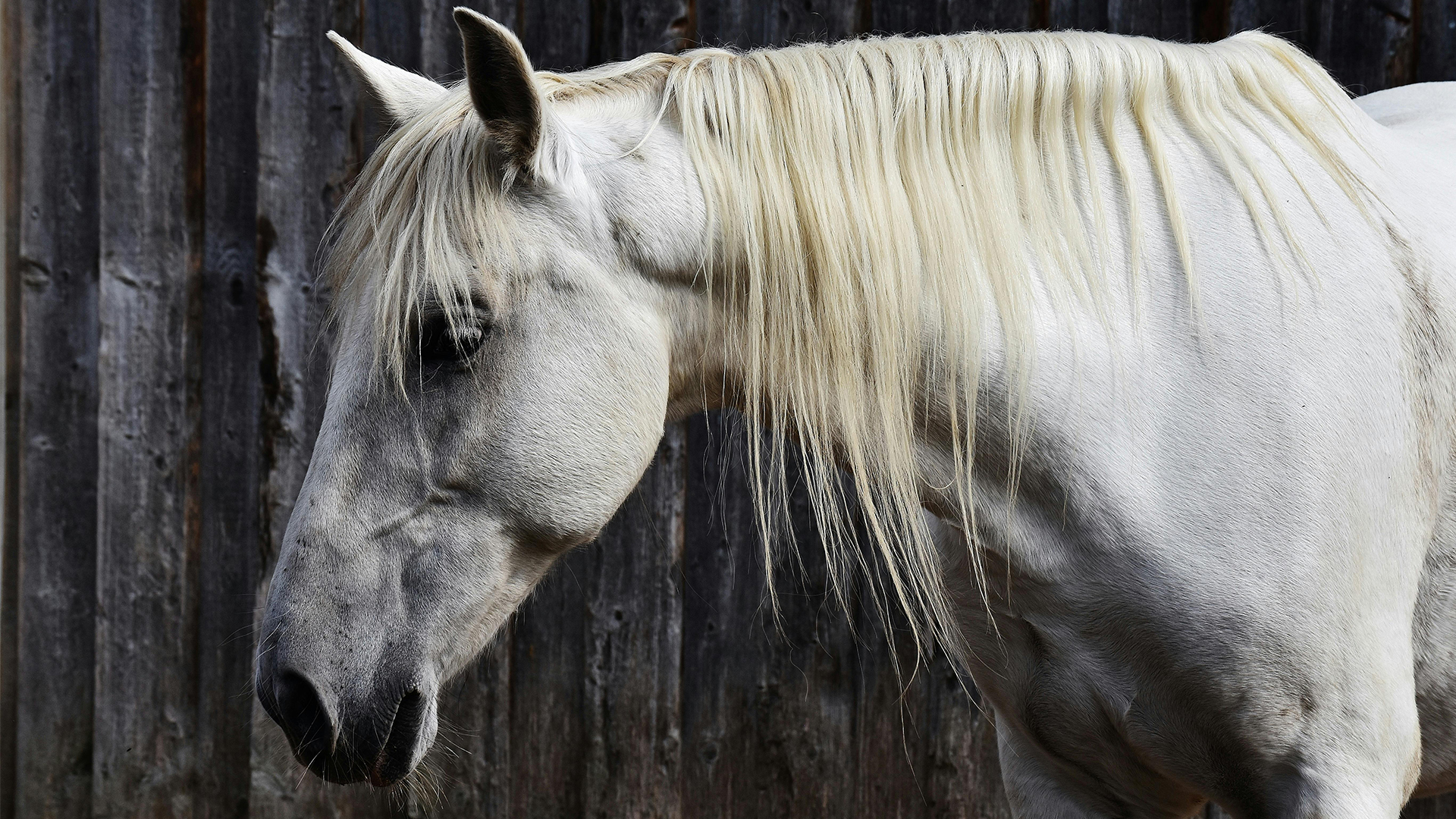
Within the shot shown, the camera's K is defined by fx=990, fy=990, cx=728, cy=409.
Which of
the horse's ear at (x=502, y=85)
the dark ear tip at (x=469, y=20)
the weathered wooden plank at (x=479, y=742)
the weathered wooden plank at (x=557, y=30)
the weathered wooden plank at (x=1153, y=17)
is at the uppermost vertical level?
the weathered wooden plank at (x=1153, y=17)

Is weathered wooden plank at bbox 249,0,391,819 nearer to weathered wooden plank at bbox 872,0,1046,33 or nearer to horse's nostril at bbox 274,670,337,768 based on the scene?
weathered wooden plank at bbox 872,0,1046,33

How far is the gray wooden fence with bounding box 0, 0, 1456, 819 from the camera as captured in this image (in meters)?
2.17

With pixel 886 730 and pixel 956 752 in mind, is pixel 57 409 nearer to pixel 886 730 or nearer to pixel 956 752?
pixel 886 730

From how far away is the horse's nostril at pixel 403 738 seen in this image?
99 centimetres

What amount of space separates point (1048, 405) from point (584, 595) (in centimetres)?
145

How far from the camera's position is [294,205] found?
2186 millimetres

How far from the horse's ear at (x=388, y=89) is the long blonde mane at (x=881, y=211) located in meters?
0.06

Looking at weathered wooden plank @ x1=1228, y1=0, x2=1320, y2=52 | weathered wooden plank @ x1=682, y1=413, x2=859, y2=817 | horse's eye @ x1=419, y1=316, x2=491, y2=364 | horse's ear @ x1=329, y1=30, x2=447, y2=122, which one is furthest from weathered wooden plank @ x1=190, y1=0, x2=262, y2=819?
weathered wooden plank @ x1=1228, y1=0, x2=1320, y2=52

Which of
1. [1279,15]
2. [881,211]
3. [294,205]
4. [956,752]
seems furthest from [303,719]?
[1279,15]

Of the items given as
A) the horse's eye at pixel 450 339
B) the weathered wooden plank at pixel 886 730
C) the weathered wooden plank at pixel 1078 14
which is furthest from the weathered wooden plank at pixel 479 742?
the weathered wooden plank at pixel 1078 14

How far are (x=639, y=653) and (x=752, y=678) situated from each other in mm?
263

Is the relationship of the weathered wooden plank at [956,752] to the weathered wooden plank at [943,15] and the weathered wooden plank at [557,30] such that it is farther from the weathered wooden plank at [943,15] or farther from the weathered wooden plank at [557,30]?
the weathered wooden plank at [557,30]

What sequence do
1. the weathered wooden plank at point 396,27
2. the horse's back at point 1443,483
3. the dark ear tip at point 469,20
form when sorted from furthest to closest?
the weathered wooden plank at point 396,27 → the horse's back at point 1443,483 → the dark ear tip at point 469,20

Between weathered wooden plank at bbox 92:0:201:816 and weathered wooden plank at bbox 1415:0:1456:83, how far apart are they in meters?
2.64
